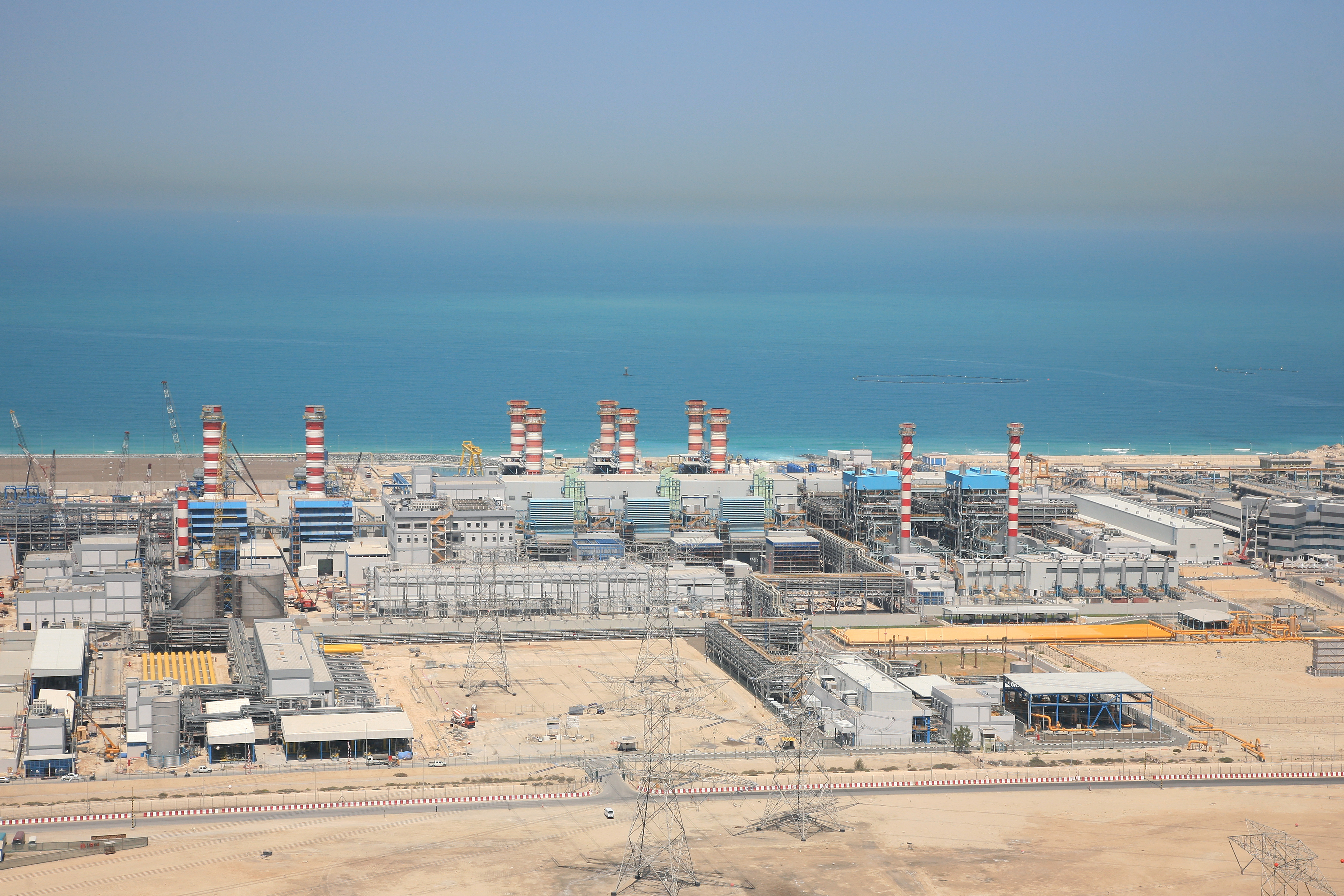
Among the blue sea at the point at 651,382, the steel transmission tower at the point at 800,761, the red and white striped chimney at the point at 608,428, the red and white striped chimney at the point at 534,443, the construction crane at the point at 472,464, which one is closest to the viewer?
the steel transmission tower at the point at 800,761

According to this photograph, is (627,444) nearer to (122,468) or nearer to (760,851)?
(122,468)

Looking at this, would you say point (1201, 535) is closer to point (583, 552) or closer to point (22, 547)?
point (583, 552)

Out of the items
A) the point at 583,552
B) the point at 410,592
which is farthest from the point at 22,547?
the point at 583,552

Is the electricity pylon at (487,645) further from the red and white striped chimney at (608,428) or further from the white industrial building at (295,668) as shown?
the red and white striped chimney at (608,428)

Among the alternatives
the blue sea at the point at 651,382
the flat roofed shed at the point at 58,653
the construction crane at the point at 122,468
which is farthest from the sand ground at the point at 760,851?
the blue sea at the point at 651,382

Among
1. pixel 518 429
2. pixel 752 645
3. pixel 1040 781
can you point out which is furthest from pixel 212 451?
pixel 1040 781

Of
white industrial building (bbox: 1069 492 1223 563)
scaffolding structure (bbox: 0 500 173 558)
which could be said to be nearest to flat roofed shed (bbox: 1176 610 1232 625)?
white industrial building (bbox: 1069 492 1223 563)
